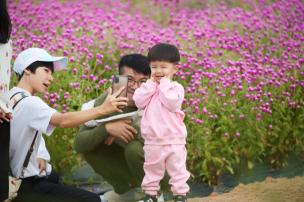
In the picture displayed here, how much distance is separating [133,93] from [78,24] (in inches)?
120

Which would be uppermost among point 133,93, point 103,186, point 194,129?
point 133,93

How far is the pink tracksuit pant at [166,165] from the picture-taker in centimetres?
408

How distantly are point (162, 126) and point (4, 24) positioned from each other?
116 centimetres

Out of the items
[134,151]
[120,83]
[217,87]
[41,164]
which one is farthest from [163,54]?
[217,87]

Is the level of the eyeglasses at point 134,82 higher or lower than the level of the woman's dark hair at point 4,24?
lower

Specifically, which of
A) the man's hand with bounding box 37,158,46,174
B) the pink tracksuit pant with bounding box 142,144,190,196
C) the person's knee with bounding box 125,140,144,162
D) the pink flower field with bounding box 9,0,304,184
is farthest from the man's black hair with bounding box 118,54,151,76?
the man's hand with bounding box 37,158,46,174

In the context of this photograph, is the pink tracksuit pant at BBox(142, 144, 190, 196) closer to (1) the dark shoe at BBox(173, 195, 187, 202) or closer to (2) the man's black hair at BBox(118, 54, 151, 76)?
(1) the dark shoe at BBox(173, 195, 187, 202)

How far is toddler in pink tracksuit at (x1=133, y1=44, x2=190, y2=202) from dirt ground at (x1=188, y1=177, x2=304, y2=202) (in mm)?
873

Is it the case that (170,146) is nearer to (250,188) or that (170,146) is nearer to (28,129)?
(28,129)

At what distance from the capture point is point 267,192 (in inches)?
201

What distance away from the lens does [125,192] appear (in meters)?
4.94

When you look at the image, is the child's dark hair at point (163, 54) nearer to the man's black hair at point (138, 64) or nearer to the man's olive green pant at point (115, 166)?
the man's black hair at point (138, 64)

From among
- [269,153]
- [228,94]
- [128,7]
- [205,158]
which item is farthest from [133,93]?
[128,7]

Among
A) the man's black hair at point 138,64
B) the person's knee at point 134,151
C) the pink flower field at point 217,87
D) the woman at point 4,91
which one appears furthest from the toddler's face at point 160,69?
the pink flower field at point 217,87
